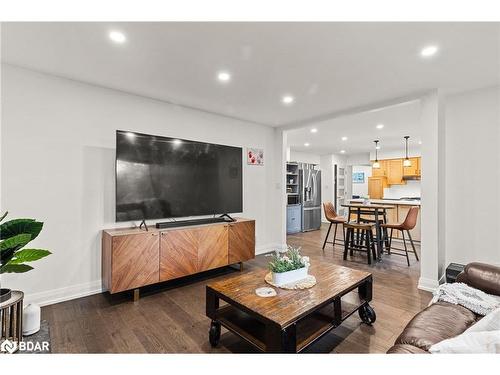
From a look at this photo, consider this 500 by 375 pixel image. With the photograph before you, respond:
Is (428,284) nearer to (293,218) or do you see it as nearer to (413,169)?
(293,218)

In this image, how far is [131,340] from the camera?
1990 mm

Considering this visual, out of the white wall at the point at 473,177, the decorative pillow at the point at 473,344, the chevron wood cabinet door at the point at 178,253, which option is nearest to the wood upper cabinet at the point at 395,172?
the white wall at the point at 473,177

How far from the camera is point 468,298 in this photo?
1.69 metres

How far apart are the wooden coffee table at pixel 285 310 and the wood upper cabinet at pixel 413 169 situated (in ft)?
19.6

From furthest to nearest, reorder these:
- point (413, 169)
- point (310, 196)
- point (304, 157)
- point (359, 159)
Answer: point (359, 159), point (304, 157), point (310, 196), point (413, 169)

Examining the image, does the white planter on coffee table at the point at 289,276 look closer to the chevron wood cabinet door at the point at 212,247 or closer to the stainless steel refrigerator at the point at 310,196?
the chevron wood cabinet door at the point at 212,247

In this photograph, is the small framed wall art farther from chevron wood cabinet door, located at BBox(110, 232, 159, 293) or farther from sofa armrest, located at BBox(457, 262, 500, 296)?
sofa armrest, located at BBox(457, 262, 500, 296)

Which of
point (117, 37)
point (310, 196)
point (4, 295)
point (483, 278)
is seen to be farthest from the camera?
point (310, 196)

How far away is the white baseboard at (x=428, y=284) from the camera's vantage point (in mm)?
2928

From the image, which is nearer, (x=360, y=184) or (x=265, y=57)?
(x=265, y=57)

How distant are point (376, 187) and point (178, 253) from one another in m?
6.98

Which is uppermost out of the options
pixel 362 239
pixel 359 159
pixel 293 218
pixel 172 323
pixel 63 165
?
pixel 359 159

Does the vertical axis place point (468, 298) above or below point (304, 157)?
below

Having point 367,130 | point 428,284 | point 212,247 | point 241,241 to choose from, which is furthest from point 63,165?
point 367,130
